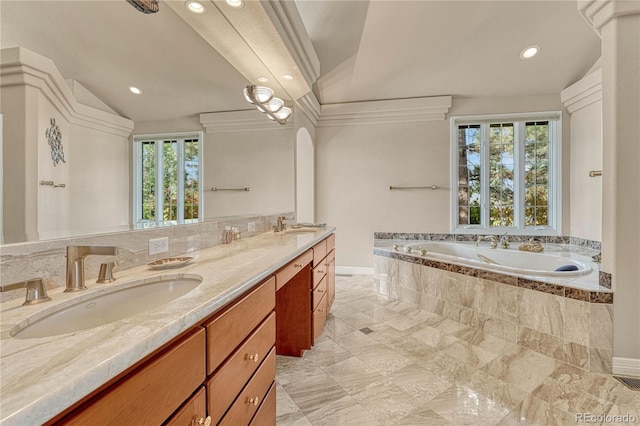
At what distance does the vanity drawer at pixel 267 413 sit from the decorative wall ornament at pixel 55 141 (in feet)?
3.73

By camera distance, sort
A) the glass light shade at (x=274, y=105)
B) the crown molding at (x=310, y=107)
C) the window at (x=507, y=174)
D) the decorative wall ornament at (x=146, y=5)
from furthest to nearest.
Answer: the window at (x=507, y=174)
the crown molding at (x=310, y=107)
the glass light shade at (x=274, y=105)
the decorative wall ornament at (x=146, y=5)

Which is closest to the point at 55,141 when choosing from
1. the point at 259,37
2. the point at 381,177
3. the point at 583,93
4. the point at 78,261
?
the point at 78,261

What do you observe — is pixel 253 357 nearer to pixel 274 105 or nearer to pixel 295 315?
pixel 295 315

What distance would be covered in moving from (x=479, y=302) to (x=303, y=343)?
1.57 meters

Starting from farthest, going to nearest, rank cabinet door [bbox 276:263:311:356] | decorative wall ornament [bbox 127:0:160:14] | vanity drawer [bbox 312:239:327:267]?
vanity drawer [bbox 312:239:327:267] < cabinet door [bbox 276:263:311:356] < decorative wall ornament [bbox 127:0:160:14]

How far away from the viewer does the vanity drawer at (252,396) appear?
0.92 meters

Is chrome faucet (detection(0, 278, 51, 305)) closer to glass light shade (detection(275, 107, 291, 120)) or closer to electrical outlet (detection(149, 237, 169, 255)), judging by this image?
electrical outlet (detection(149, 237, 169, 255))

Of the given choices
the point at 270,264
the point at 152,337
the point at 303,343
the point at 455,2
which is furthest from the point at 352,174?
the point at 152,337

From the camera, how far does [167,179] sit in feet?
5.05

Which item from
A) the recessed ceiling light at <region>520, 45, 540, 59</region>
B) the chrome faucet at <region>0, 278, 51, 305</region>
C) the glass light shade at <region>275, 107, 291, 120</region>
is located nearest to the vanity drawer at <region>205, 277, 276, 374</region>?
the chrome faucet at <region>0, 278, 51, 305</region>

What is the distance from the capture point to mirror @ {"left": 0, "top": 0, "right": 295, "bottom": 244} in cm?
83

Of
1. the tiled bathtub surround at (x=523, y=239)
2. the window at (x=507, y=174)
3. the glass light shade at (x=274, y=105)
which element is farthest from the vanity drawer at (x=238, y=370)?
the window at (x=507, y=174)

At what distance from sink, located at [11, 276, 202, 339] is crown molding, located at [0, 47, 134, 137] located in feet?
2.05

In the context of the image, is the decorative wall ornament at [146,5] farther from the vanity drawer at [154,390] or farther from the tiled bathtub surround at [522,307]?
the tiled bathtub surround at [522,307]
